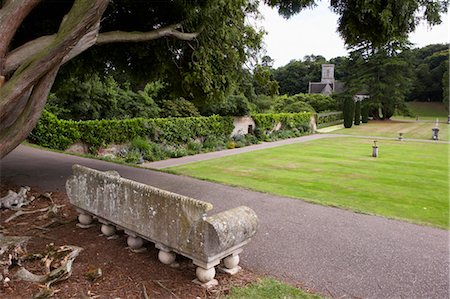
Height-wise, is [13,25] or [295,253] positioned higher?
[13,25]

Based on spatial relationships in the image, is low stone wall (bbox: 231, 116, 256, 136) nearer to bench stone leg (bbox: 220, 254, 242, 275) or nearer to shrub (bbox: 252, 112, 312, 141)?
shrub (bbox: 252, 112, 312, 141)

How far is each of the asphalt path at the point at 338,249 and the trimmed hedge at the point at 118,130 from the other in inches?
266

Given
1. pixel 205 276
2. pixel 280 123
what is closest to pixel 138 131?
pixel 205 276

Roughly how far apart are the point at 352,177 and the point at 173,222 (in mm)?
8920

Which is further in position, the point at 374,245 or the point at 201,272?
the point at 374,245

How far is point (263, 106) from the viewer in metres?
34.5

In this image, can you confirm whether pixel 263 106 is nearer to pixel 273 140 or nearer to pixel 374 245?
pixel 273 140

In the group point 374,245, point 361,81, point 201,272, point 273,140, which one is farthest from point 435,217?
point 361,81

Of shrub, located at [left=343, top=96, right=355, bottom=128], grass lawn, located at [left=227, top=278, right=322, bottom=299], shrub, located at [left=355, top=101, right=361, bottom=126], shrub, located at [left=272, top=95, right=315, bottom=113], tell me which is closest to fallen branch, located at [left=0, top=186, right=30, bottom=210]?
grass lawn, located at [left=227, top=278, right=322, bottom=299]

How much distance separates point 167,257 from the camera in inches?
142

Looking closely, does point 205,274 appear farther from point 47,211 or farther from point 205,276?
point 47,211

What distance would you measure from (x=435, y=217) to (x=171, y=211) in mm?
5736

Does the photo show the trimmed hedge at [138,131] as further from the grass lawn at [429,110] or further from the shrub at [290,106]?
the grass lawn at [429,110]

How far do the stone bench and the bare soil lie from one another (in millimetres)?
148
